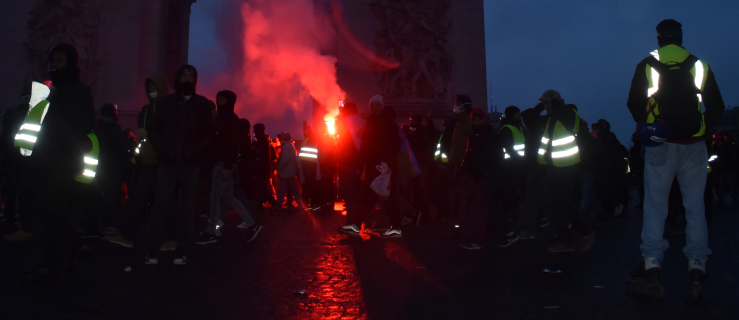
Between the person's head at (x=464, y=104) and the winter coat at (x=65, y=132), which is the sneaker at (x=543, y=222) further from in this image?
the winter coat at (x=65, y=132)

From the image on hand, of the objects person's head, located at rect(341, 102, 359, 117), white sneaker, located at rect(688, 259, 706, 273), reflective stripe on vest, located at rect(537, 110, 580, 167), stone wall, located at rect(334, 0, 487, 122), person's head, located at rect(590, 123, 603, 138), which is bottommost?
white sneaker, located at rect(688, 259, 706, 273)

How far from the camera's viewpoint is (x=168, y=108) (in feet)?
16.4

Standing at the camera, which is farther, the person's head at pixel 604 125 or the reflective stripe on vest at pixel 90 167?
the person's head at pixel 604 125

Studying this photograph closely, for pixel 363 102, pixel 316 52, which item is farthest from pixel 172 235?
pixel 316 52

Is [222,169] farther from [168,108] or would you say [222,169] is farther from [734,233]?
[734,233]

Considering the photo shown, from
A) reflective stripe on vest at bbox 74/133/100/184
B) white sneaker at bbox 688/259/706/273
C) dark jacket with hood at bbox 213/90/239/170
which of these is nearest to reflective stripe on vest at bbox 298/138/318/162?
dark jacket with hood at bbox 213/90/239/170

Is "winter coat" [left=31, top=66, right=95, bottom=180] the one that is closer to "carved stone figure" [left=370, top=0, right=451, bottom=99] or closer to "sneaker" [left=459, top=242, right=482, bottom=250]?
"sneaker" [left=459, top=242, right=482, bottom=250]

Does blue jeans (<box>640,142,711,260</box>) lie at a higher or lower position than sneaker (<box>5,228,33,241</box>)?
higher

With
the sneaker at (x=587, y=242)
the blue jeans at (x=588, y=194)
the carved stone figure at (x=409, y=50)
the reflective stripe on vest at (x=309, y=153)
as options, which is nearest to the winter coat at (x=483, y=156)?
the sneaker at (x=587, y=242)

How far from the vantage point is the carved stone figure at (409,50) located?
17.2 m

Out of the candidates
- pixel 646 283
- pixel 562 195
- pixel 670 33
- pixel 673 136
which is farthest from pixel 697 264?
pixel 562 195

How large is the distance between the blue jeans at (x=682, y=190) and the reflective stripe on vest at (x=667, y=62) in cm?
16

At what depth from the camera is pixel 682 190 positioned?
387cm

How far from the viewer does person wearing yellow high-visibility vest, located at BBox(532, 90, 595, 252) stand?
5746 millimetres
